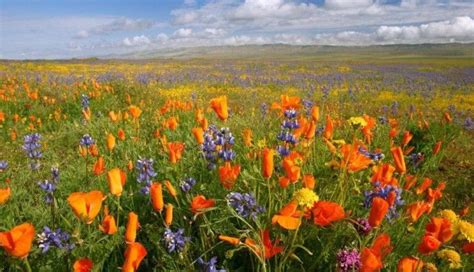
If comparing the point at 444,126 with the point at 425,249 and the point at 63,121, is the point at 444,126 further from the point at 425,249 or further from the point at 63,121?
the point at 63,121

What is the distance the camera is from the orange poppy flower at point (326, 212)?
1799 millimetres

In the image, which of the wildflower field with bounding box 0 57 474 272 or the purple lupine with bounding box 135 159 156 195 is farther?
the purple lupine with bounding box 135 159 156 195

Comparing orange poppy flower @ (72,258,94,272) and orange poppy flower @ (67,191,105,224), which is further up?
orange poppy flower @ (67,191,105,224)

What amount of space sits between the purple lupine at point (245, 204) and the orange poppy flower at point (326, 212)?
0.38 m

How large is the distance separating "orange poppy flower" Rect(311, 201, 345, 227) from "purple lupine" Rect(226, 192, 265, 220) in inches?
15.1

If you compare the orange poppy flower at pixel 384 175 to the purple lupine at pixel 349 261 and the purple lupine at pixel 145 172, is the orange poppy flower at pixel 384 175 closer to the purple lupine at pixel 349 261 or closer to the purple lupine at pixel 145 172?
the purple lupine at pixel 349 261

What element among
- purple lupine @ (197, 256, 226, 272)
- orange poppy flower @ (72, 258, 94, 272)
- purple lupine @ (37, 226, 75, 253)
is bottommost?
purple lupine @ (197, 256, 226, 272)

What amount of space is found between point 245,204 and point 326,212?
54cm

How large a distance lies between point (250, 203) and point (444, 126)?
524 centimetres

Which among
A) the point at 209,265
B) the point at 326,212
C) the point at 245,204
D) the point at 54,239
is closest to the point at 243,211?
the point at 245,204

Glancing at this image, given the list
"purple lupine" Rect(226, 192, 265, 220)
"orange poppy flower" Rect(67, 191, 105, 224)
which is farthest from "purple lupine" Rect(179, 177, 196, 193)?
"orange poppy flower" Rect(67, 191, 105, 224)

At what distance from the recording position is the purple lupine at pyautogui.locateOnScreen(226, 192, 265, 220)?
2221mm

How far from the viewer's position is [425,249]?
165cm

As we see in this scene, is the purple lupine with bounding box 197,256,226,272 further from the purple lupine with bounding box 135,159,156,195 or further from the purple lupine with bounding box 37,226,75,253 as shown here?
the purple lupine with bounding box 135,159,156,195
